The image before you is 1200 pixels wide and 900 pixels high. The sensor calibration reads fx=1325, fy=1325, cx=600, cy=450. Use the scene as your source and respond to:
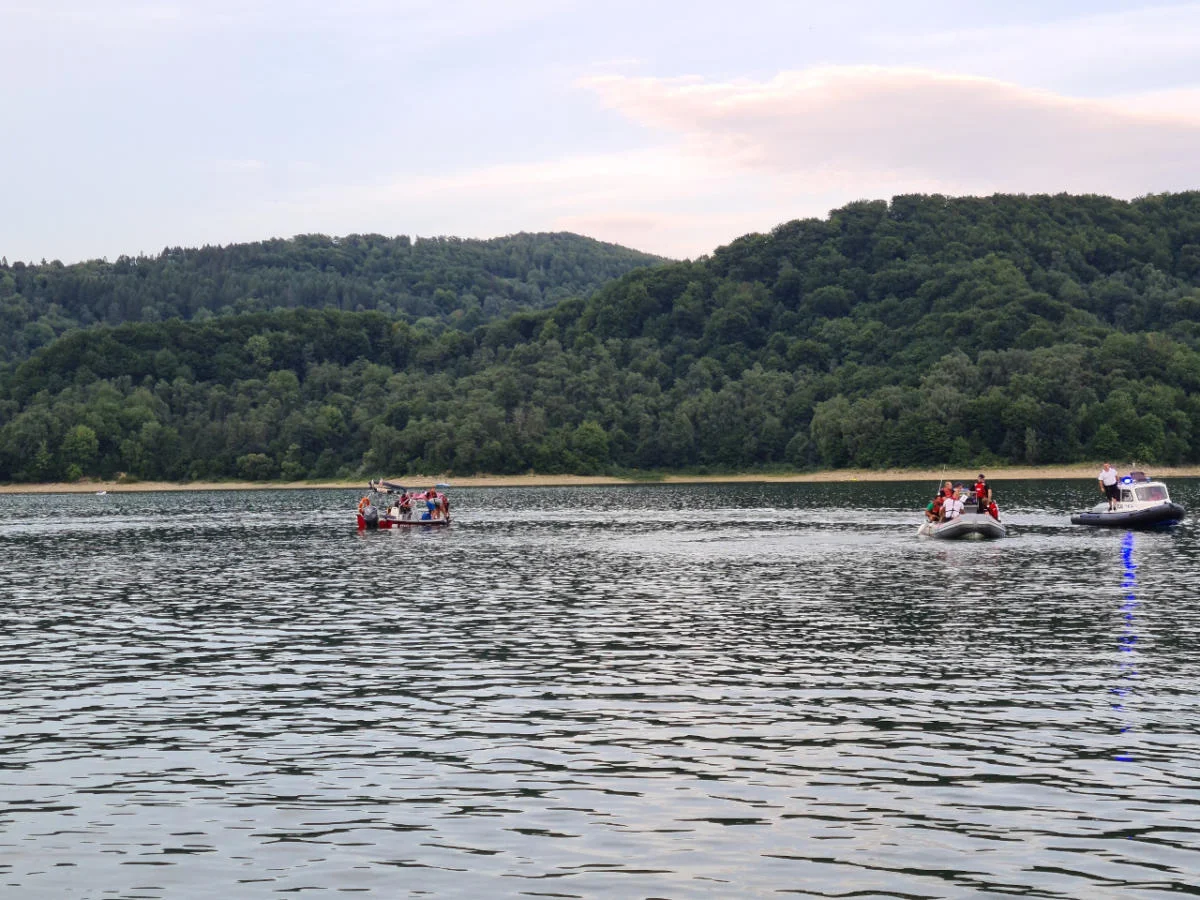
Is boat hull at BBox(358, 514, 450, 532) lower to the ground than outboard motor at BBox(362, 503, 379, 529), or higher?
lower

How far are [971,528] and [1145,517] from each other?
559 inches

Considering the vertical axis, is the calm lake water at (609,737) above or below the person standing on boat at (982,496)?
below

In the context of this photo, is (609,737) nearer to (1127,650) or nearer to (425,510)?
(1127,650)

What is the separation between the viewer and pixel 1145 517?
85125mm

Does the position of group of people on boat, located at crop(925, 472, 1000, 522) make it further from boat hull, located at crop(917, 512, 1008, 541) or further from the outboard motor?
the outboard motor

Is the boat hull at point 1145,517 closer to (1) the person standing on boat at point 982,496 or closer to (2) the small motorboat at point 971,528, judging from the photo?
(1) the person standing on boat at point 982,496

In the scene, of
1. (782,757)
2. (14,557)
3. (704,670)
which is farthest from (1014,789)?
(14,557)

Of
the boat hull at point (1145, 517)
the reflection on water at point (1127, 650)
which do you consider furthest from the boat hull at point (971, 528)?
the reflection on water at point (1127, 650)

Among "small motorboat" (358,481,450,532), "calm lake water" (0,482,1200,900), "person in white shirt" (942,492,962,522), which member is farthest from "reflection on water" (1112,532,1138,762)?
"small motorboat" (358,481,450,532)

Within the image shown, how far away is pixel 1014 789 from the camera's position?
2122 cm

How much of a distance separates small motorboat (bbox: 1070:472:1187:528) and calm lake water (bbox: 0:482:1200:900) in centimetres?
2786

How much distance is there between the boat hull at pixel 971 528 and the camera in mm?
79062

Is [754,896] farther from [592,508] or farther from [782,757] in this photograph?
[592,508]

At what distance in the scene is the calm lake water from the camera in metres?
17.8
